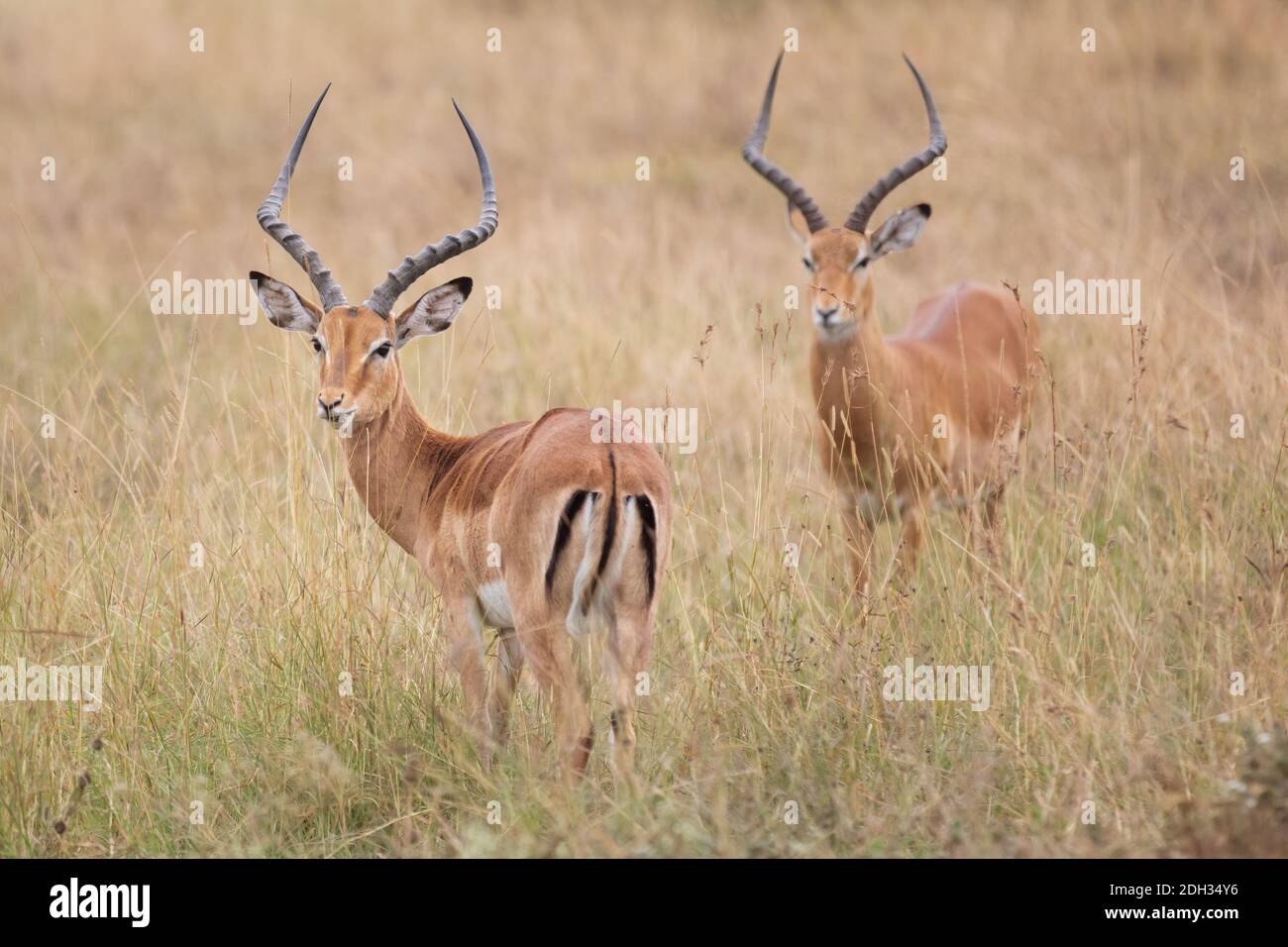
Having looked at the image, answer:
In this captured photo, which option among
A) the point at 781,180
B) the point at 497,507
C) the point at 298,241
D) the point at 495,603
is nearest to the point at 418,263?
the point at 298,241

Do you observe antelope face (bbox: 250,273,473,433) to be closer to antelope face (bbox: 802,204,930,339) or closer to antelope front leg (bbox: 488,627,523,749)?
antelope front leg (bbox: 488,627,523,749)

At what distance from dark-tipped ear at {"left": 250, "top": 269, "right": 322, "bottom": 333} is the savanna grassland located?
16.4 inches

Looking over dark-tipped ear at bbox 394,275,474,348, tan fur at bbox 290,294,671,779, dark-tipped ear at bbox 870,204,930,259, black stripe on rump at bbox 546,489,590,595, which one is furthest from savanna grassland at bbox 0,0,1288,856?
dark-tipped ear at bbox 870,204,930,259

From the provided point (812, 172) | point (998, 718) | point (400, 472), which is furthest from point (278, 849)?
point (812, 172)

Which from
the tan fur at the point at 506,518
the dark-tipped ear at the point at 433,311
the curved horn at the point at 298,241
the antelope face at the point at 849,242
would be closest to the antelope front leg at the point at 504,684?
the tan fur at the point at 506,518

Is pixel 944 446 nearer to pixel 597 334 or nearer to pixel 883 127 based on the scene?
pixel 597 334

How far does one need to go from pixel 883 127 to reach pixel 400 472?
10538 millimetres

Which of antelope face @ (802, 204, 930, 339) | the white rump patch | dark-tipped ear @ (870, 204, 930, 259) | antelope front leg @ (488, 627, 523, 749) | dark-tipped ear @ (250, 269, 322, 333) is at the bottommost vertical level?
antelope front leg @ (488, 627, 523, 749)

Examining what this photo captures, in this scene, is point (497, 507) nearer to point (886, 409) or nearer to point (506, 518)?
point (506, 518)

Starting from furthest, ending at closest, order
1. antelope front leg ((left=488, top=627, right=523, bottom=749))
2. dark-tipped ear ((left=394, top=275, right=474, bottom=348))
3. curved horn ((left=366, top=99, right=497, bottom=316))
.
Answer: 1. dark-tipped ear ((left=394, top=275, right=474, bottom=348))
2. curved horn ((left=366, top=99, right=497, bottom=316))
3. antelope front leg ((left=488, top=627, right=523, bottom=749))

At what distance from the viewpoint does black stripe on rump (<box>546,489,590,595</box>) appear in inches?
185

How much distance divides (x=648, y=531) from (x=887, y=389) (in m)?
2.79

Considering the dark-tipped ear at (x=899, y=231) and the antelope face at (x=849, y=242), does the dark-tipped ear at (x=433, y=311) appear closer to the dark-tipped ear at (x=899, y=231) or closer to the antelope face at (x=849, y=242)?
the antelope face at (x=849, y=242)

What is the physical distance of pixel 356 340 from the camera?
5.56m
